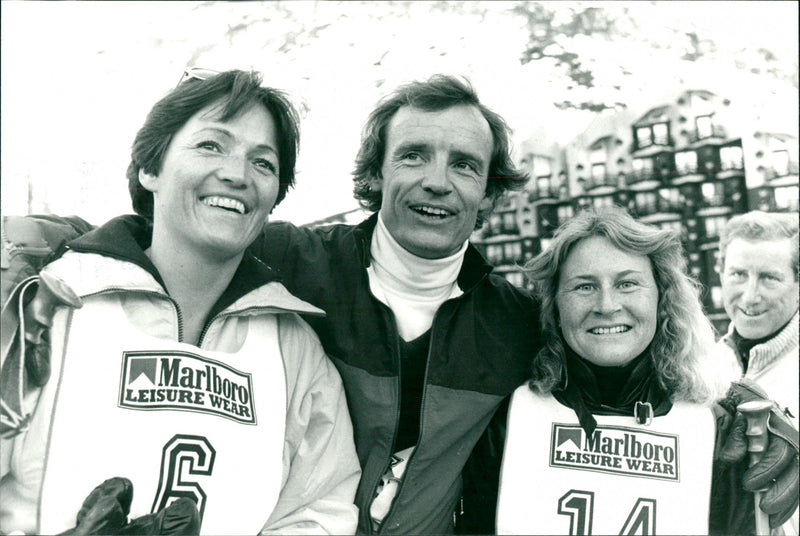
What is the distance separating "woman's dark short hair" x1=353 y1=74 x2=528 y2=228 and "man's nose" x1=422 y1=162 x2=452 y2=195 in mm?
241

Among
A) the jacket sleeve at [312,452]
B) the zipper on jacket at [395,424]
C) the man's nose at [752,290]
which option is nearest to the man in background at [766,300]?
the man's nose at [752,290]

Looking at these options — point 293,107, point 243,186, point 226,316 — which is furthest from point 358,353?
point 293,107

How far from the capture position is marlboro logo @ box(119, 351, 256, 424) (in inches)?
81.4

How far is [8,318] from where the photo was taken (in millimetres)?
1949

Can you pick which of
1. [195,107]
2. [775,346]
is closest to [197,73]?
[195,107]

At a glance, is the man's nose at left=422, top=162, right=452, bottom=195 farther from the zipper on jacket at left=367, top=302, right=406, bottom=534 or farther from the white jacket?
the white jacket

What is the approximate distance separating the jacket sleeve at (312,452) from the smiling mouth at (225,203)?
373 millimetres

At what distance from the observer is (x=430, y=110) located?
2729 mm

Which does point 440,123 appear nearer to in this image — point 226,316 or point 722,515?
point 226,316

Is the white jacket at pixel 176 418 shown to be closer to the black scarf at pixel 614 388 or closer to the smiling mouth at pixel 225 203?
the smiling mouth at pixel 225 203

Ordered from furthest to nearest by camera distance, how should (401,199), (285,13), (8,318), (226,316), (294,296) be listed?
(285,13) < (401,199) < (294,296) < (226,316) < (8,318)

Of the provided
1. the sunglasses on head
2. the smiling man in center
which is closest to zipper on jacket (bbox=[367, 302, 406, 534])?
the smiling man in center

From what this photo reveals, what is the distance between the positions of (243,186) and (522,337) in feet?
3.67

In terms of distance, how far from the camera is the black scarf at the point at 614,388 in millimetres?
2523
